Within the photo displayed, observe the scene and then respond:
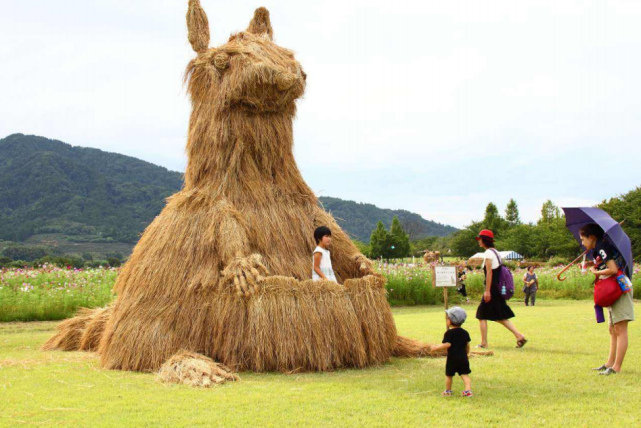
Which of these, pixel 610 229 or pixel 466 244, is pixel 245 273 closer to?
pixel 610 229

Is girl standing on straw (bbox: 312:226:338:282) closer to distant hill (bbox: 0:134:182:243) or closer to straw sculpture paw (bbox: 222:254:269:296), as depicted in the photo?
straw sculpture paw (bbox: 222:254:269:296)

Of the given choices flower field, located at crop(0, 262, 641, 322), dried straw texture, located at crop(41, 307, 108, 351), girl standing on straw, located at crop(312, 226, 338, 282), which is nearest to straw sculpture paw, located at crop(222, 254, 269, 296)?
girl standing on straw, located at crop(312, 226, 338, 282)

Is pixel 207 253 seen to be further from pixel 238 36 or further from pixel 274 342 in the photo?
pixel 238 36

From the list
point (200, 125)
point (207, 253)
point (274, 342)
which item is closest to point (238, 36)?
point (200, 125)

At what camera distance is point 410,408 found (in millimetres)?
A: 3920

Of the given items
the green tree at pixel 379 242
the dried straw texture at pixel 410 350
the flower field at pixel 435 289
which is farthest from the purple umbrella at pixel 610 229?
the green tree at pixel 379 242

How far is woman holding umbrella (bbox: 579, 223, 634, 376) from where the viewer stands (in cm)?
508

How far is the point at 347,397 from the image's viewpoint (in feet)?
14.0

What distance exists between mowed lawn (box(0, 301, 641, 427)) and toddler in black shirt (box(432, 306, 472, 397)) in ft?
0.42

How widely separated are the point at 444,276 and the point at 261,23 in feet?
12.9

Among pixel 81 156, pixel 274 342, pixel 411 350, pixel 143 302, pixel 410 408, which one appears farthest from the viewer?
pixel 81 156

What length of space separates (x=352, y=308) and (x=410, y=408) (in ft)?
5.65

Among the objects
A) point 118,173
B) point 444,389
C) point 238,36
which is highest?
point 118,173

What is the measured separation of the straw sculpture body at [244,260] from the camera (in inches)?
213
